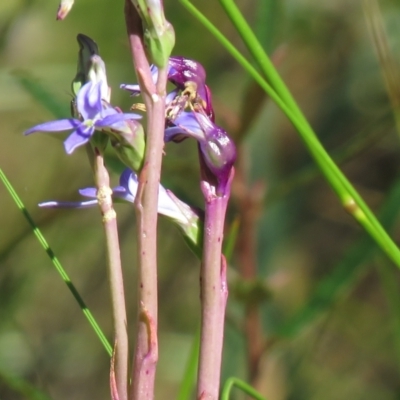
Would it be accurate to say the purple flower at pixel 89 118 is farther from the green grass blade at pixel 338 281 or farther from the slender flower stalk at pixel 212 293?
the green grass blade at pixel 338 281

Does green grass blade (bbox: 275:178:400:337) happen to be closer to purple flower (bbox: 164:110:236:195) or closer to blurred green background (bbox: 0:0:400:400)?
blurred green background (bbox: 0:0:400:400)

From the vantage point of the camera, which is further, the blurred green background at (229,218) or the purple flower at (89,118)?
the blurred green background at (229,218)

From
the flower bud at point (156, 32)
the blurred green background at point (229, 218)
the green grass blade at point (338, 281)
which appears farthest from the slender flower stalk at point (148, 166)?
the blurred green background at point (229, 218)

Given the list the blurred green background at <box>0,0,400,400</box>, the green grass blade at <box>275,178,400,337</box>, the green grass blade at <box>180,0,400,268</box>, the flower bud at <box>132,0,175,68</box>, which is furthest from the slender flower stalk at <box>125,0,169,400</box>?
the blurred green background at <box>0,0,400,400</box>

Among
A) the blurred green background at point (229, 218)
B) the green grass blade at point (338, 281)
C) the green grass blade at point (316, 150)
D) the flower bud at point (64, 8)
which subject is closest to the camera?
the flower bud at point (64, 8)

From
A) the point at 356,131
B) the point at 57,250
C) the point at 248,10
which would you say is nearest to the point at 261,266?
the point at 57,250

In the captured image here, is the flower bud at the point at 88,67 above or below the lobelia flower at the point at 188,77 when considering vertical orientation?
above


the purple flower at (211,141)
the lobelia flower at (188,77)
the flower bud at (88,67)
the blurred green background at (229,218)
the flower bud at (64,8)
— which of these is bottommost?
the blurred green background at (229,218)
